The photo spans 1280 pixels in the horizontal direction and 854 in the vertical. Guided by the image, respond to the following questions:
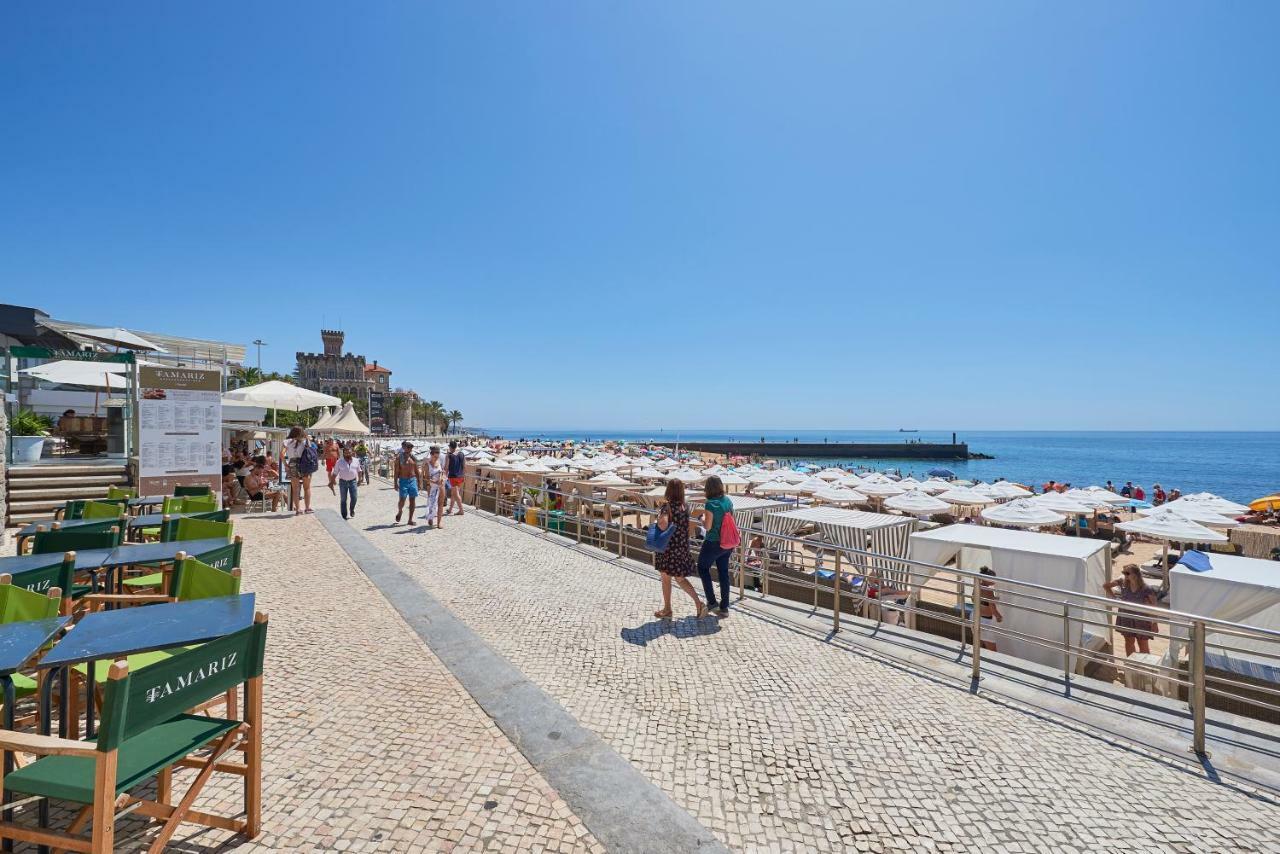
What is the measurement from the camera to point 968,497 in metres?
19.5

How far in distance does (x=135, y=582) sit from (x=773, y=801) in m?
5.32

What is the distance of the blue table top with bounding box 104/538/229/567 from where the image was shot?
3912mm

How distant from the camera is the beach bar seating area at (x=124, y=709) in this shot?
1.84 metres

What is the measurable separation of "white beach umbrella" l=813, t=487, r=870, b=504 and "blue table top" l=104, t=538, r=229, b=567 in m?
16.6

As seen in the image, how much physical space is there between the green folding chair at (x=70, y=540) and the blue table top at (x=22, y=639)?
222 cm

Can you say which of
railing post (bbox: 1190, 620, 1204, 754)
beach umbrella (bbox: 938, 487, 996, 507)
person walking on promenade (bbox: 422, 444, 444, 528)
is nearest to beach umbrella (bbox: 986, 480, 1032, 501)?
beach umbrella (bbox: 938, 487, 996, 507)

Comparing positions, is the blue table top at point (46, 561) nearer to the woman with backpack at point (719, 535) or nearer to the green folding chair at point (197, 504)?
the green folding chair at point (197, 504)

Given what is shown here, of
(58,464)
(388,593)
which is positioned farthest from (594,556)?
(58,464)

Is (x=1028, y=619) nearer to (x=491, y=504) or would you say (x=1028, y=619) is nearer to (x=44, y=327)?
(x=491, y=504)

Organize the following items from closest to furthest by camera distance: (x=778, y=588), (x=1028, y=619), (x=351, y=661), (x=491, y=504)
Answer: (x=351, y=661), (x=1028, y=619), (x=778, y=588), (x=491, y=504)

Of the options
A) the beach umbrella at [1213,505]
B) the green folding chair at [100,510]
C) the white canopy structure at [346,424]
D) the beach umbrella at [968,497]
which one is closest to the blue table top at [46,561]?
the green folding chair at [100,510]

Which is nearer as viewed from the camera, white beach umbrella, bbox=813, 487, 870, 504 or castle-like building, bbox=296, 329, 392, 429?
white beach umbrella, bbox=813, 487, 870, 504

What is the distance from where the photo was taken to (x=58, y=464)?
10.4 meters

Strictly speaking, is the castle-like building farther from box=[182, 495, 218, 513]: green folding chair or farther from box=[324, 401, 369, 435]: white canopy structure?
box=[182, 495, 218, 513]: green folding chair
